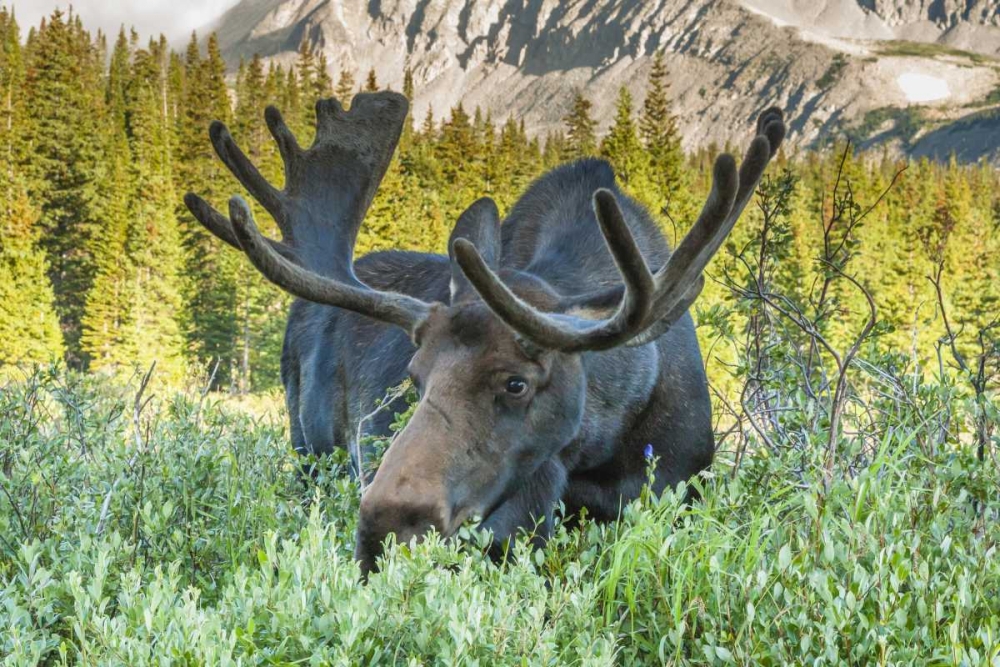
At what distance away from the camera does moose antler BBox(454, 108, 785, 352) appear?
11.3ft

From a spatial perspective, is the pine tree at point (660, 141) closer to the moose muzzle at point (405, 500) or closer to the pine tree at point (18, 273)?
the pine tree at point (18, 273)

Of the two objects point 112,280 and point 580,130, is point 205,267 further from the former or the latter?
point 580,130

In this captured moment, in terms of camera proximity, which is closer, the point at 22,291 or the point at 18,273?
the point at 22,291

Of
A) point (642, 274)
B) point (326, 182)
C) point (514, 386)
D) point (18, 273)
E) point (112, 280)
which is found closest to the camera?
point (642, 274)

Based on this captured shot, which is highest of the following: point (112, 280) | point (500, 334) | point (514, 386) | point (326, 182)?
point (326, 182)

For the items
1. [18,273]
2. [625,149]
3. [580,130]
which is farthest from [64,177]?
[580,130]

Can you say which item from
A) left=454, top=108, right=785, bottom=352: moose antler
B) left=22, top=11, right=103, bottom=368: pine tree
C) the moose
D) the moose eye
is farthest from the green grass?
left=22, top=11, right=103, bottom=368: pine tree

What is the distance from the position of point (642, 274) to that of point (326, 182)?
2875 millimetres

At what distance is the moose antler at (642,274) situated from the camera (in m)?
3.46

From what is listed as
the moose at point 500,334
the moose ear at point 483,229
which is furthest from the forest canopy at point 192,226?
the moose ear at point 483,229

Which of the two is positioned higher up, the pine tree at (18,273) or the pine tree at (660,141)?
the pine tree at (660,141)

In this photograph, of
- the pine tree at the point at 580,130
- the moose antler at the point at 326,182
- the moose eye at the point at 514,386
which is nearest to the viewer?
the moose eye at the point at 514,386

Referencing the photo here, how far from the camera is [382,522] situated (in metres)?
3.35

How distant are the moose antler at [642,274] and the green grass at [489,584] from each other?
29.3 inches
